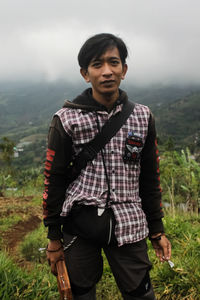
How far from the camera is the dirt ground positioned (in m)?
4.47

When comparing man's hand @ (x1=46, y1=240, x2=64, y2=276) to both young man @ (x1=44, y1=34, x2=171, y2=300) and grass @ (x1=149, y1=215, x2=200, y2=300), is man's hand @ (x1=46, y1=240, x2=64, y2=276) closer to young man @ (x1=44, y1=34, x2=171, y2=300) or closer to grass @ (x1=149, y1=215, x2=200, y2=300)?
young man @ (x1=44, y1=34, x2=171, y2=300)

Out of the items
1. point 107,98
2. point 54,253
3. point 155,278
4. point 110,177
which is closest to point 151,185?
point 110,177

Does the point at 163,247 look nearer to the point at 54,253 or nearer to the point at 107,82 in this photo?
the point at 54,253

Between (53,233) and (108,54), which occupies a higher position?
(108,54)

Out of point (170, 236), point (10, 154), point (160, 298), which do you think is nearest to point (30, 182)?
point (10, 154)

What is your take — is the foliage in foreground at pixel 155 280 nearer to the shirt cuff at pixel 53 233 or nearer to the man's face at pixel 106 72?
the shirt cuff at pixel 53 233

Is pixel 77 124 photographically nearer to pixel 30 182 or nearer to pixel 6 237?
pixel 6 237

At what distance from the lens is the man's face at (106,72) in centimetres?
158

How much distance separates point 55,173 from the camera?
156cm

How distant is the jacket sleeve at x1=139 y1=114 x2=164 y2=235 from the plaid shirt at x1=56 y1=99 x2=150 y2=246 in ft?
0.49

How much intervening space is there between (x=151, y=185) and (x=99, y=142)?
1.81ft

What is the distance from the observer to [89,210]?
→ 1541 mm

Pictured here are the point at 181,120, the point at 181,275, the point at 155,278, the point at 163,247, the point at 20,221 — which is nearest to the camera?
the point at 163,247

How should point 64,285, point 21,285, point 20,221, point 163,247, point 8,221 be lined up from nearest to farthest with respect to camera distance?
point 64,285, point 163,247, point 21,285, point 8,221, point 20,221
